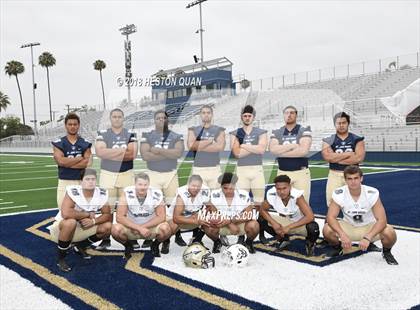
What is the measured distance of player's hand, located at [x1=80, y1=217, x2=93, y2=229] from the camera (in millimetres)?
5246

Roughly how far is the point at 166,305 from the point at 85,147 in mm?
2726

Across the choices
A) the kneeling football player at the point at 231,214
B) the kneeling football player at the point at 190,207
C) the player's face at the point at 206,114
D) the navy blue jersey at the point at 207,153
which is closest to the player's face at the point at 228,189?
the kneeling football player at the point at 231,214

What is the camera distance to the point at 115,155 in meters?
5.99

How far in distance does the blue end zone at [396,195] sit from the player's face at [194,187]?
3.76 meters

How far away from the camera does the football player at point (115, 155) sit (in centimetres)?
602

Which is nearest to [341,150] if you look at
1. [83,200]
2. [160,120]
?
[160,120]

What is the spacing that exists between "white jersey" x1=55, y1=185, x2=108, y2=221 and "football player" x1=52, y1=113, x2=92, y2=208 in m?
0.36

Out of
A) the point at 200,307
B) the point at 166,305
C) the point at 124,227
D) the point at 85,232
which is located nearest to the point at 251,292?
the point at 200,307

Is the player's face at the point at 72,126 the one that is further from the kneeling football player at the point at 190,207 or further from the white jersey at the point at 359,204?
the white jersey at the point at 359,204

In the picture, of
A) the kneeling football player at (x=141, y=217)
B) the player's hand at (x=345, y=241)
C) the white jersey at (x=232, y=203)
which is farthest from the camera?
the white jersey at (x=232, y=203)

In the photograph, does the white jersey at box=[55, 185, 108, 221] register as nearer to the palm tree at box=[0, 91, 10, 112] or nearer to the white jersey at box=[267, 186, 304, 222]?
the white jersey at box=[267, 186, 304, 222]

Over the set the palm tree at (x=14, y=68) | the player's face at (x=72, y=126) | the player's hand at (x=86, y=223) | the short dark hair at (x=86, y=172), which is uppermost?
the palm tree at (x=14, y=68)

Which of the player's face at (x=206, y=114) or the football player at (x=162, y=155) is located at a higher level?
the player's face at (x=206, y=114)

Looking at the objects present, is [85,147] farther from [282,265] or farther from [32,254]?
[282,265]
